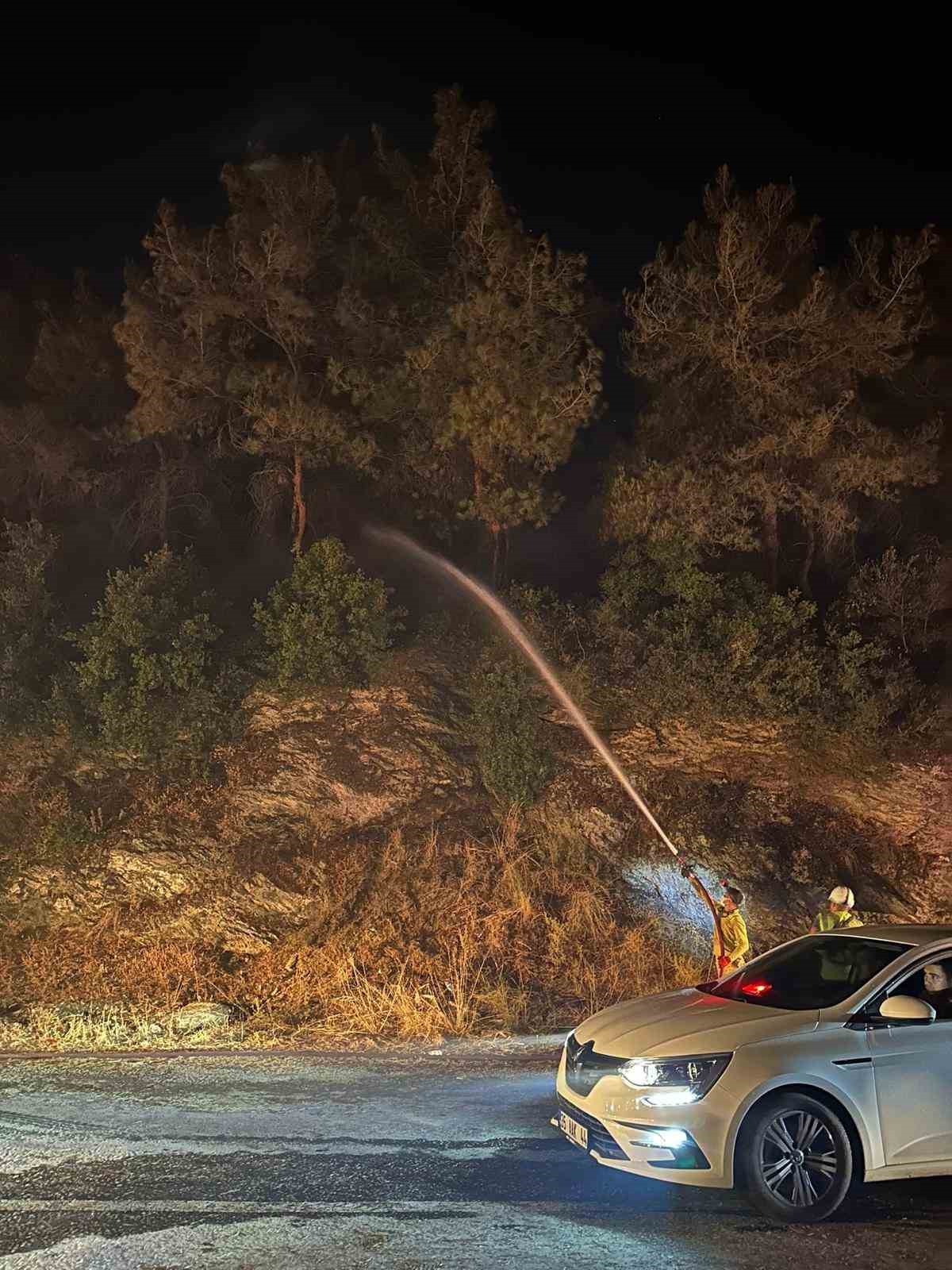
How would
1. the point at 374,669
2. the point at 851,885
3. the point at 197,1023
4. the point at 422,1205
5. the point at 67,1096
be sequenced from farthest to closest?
the point at 374,669 → the point at 851,885 → the point at 197,1023 → the point at 67,1096 → the point at 422,1205

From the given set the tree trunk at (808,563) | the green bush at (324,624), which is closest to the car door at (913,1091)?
the green bush at (324,624)

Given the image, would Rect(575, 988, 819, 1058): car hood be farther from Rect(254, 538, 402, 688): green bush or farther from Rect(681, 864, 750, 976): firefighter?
Rect(254, 538, 402, 688): green bush

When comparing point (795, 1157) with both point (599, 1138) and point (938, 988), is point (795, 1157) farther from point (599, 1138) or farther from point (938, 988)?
point (938, 988)

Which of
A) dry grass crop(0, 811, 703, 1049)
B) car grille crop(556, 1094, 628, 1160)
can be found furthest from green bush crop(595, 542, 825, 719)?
car grille crop(556, 1094, 628, 1160)

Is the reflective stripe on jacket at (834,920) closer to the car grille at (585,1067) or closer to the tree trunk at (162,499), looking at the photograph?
the car grille at (585,1067)

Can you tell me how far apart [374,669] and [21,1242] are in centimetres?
1112

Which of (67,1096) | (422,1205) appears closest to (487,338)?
(67,1096)

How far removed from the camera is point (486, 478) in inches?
720

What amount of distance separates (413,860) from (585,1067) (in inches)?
322

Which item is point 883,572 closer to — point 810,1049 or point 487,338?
point 487,338

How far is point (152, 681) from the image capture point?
1538cm

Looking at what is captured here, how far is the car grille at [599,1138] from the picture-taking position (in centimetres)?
622

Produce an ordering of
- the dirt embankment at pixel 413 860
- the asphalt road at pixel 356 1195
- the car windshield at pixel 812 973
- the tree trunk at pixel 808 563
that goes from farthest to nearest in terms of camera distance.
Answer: the tree trunk at pixel 808 563, the dirt embankment at pixel 413 860, the car windshield at pixel 812 973, the asphalt road at pixel 356 1195

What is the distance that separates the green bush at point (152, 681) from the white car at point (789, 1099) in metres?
10.0
